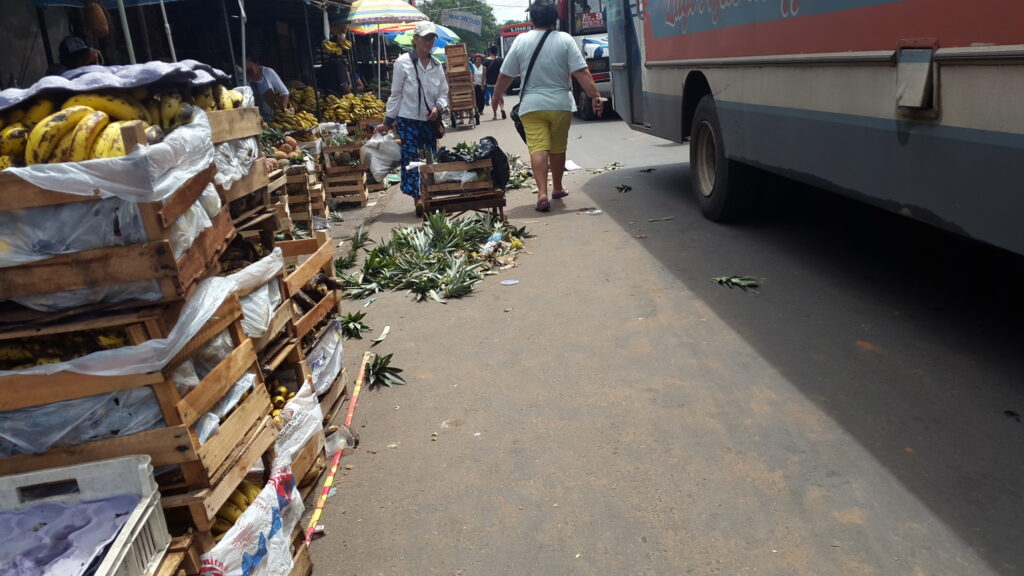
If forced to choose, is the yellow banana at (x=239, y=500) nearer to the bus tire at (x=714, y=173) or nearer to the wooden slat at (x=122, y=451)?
the wooden slat at (x=122, y=451)

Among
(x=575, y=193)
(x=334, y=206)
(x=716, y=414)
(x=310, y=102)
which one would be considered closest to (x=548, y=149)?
(x=575, y=193)

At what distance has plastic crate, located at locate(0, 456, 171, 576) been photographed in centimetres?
228

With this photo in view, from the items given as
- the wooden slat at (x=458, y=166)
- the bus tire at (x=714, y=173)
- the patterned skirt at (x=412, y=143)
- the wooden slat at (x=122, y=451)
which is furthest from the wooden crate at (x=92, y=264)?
the patterned skirt at (x=412, y=143)

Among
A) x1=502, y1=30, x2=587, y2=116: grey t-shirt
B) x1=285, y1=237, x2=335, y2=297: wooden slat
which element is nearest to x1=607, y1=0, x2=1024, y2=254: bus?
x1=502, y1=30, x2=587, y2=116: grey t-shirt

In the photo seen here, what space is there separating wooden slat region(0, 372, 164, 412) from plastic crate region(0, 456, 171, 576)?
22 cm

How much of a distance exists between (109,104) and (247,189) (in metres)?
1.12

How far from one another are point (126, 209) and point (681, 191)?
794cm

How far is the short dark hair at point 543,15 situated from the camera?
27.9ft

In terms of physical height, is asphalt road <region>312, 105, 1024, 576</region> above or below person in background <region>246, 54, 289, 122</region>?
below

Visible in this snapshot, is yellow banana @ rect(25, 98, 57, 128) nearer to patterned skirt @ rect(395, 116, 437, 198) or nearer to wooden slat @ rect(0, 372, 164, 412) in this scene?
wooden slat @ rect(0, 372, 164, 412)

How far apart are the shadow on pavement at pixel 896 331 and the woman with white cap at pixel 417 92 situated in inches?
112

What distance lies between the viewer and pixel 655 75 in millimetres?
8969

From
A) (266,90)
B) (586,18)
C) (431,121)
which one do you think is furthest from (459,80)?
(431,121)

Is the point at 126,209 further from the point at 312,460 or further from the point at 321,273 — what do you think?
the point at 321,273
